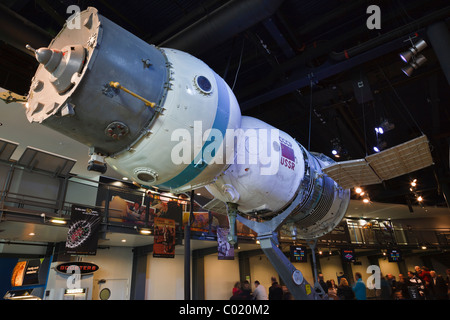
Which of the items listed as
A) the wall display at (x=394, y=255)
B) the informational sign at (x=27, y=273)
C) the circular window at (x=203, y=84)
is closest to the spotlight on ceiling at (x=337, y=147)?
the circular window at (x=203, y=84)

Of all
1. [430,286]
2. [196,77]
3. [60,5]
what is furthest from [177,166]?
[430,286]

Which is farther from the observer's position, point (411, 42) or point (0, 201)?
point (0, 201)

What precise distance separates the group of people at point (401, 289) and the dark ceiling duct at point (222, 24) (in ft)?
22.7

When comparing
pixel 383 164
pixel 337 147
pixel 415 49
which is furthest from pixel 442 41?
pixel 337 147

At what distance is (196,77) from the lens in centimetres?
234

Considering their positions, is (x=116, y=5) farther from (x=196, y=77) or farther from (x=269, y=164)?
(x=269, y=164)

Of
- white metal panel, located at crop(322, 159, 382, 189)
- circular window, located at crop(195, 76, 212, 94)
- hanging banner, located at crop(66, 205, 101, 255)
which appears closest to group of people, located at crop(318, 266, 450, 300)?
white metal panel, located at crop(322, 159, 382, 189)

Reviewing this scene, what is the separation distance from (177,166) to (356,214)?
22656 mm

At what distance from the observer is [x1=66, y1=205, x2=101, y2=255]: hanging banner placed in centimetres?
712

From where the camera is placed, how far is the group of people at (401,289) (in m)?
7.73

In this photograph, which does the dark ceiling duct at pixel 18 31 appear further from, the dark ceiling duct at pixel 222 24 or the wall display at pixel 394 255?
the wall display at pixel 394 255

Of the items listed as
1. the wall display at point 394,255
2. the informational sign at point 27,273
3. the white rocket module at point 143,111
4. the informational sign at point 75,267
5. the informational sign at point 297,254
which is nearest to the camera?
the white rocket module at point 143,111

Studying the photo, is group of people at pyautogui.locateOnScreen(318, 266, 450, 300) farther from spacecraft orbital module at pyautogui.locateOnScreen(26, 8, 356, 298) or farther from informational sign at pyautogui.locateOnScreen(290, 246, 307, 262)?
spacecraft orbital module at pyautogui.locateOnScreen(26, 8, 356, 298)

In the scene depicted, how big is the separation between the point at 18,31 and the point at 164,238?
6.64m
